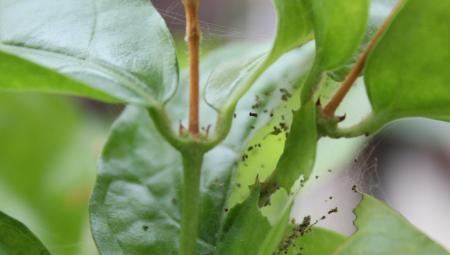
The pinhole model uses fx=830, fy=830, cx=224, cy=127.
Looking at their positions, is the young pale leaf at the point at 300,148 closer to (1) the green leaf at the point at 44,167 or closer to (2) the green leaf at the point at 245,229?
(2) the green leaf at the point at 245,229

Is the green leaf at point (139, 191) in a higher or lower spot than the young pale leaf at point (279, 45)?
lower

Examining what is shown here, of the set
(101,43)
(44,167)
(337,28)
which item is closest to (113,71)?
(101,43)

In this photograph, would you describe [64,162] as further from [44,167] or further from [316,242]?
[316,242]

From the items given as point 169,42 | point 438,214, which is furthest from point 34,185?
point 438,214

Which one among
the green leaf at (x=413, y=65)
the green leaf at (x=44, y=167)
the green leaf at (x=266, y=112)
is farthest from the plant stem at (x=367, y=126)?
the green leaf at (x=44, y=167)

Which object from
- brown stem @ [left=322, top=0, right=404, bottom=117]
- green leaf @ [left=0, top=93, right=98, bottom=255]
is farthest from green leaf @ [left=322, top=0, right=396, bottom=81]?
green leaf @ [left=0, top=93, right=98, bottom=255]

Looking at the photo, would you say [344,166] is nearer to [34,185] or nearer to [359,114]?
[359,114]
